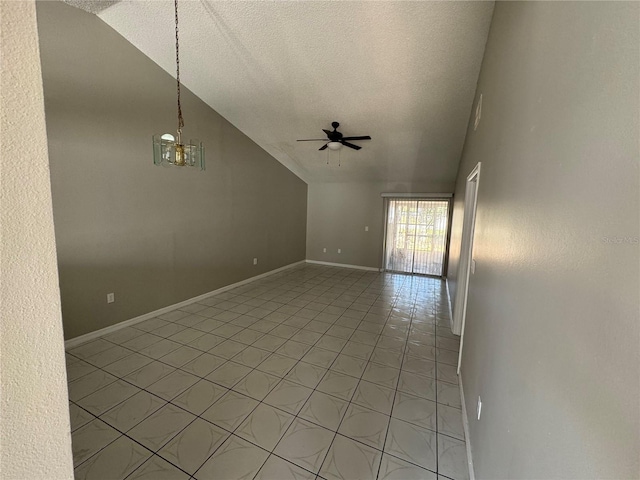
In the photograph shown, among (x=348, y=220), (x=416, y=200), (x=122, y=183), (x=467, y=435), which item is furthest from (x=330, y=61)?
(x=348, y=220)

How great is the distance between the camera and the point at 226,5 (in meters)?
2.45

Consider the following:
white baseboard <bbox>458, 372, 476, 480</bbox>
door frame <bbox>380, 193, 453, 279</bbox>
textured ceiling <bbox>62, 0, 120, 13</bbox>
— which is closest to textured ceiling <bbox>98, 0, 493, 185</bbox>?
textured ceiling <bbox>62, 0, 120, 13</bbox>

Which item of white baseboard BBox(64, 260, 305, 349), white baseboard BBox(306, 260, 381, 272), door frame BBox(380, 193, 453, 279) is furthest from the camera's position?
white baseboard BBox(306, 260, 381, 272)

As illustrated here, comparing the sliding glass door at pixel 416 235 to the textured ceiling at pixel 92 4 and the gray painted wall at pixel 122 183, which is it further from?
the textured ceiling at pixel 92 4

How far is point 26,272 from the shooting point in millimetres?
499

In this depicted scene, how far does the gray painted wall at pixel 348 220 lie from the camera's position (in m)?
6.75

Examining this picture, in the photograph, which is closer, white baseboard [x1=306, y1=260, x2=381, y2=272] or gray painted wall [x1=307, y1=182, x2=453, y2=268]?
gray painted wall [x1=307, y1=182, x2=453, y2=268]

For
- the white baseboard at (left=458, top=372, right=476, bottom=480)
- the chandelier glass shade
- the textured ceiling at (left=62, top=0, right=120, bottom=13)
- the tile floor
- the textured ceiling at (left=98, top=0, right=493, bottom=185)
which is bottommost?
→ the tile floor

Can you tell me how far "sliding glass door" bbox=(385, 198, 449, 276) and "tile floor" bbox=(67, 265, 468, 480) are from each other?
296 cm

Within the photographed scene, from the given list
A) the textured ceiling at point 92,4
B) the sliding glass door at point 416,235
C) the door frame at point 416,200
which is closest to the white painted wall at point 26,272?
the textured ceiling at point 92,4

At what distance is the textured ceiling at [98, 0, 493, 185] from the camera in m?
2.39

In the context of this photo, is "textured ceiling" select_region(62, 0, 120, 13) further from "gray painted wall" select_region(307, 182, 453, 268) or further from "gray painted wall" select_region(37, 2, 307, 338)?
"gray painted wall" select_region(307, 182, 453, 268)

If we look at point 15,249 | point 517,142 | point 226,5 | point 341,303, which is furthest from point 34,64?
point 341,303

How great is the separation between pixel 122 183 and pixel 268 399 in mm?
2797
